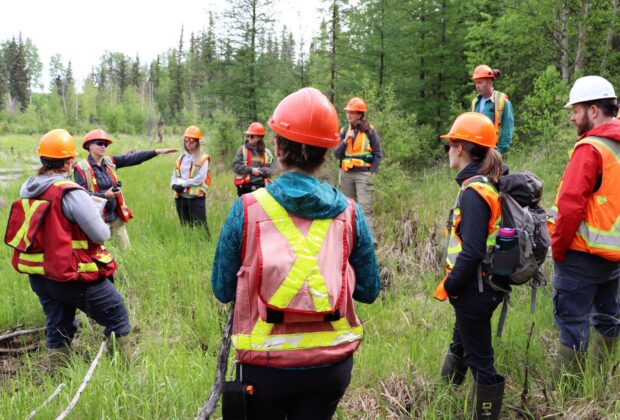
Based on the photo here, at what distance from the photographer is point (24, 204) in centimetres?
337

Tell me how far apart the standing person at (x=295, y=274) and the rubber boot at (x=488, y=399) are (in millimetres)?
1271

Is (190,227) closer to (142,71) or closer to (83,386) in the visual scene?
(83,386)

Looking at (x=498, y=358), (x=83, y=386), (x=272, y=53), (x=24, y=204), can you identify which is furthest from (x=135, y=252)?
(x=272, y=53)

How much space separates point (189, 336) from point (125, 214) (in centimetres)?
249

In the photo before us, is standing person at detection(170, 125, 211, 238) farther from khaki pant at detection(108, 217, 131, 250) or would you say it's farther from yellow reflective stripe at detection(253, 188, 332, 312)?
yellow reflective stripe at detection(253, 188, 332, 312)

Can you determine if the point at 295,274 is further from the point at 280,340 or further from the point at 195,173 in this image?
the point at 195,173

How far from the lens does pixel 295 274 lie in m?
1.62

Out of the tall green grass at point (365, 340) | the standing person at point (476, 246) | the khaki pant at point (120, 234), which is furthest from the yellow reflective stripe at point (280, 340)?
the khaki pant at point (120, 234)

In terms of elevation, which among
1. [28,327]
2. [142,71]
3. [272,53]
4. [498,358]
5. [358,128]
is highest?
[142,71]

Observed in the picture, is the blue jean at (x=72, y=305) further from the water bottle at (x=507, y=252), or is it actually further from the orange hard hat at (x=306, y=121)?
the water bottle at (x=507, y=252)

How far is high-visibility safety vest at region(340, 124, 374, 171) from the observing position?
282 inches

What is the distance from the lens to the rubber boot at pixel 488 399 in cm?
271

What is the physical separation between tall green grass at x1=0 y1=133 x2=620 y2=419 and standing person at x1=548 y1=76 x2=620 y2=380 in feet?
1.14

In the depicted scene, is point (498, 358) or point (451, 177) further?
point (451, 177)
